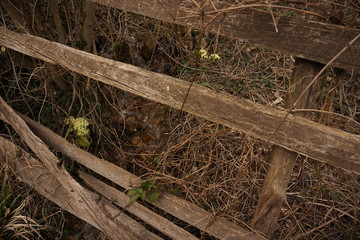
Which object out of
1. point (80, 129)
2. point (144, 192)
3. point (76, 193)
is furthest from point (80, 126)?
point (144, 192)

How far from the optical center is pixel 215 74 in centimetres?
358

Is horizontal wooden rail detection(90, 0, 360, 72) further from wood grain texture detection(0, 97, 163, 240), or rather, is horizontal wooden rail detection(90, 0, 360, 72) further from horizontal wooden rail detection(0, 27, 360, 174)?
wood grain texture detection(0, 97, 163, 240)

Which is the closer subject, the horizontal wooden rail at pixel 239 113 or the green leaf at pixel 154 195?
the horizontal wooden rail at pixel 239 113

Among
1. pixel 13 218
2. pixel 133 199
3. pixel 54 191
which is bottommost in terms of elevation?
pixel 13 218

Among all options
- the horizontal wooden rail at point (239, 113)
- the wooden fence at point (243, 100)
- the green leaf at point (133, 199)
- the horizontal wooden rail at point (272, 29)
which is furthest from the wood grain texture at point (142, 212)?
the horizontal wooden rail at point (272, 29)

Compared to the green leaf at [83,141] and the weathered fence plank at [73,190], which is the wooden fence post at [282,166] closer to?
the weathered fence plank at [73,190]

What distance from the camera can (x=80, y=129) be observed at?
303cm

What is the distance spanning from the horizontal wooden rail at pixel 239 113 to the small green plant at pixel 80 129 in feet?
3.50

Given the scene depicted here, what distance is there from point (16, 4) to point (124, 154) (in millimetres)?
1847

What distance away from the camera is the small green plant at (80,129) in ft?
9.92

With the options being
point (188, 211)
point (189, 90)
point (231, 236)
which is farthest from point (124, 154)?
point (189, 90)

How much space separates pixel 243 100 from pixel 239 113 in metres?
0.07

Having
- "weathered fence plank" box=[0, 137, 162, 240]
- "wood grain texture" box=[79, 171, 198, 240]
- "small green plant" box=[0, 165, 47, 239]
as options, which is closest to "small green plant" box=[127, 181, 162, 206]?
"wood grain texture" box=[79, 171, 198, 240]

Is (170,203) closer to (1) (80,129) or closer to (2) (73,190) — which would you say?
(2) (73,190)
